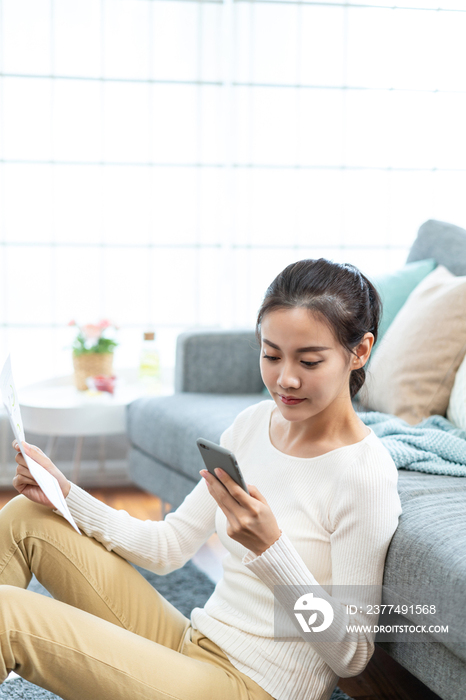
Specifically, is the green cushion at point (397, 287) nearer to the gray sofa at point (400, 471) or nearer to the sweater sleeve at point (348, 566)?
the gray sofa at point (400, 471)

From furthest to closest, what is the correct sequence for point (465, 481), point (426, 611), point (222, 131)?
point (222, 131) < point (465, 481) < point (426, 611)

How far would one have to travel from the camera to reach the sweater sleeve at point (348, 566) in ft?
3.16

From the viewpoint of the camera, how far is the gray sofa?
3.34 ft

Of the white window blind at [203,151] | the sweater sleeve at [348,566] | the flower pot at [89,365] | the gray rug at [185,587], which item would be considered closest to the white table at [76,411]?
the flower pot at [89,365]

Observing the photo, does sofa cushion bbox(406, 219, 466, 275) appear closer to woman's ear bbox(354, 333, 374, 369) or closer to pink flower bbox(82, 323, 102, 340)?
woman's ear bbox(354, 333, 374, 369)

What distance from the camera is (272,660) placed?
1.03 metres

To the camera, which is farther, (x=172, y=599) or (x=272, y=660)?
(x=172, y=599)

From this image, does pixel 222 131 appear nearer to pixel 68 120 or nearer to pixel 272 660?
pixel 68 120

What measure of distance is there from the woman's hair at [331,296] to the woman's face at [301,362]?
0.6 inches

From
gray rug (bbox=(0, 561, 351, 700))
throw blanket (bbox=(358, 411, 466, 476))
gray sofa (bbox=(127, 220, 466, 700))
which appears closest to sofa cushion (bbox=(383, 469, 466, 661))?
gray sofa (bbox=(127, 220, 466, 700))

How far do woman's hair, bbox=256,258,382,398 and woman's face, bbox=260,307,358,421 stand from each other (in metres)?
0.02

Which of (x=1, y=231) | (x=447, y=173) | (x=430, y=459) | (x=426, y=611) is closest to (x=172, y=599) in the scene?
(x=430, y=459)

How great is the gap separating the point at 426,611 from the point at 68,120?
9.09 feet

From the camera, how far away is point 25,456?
1109 millimetres
